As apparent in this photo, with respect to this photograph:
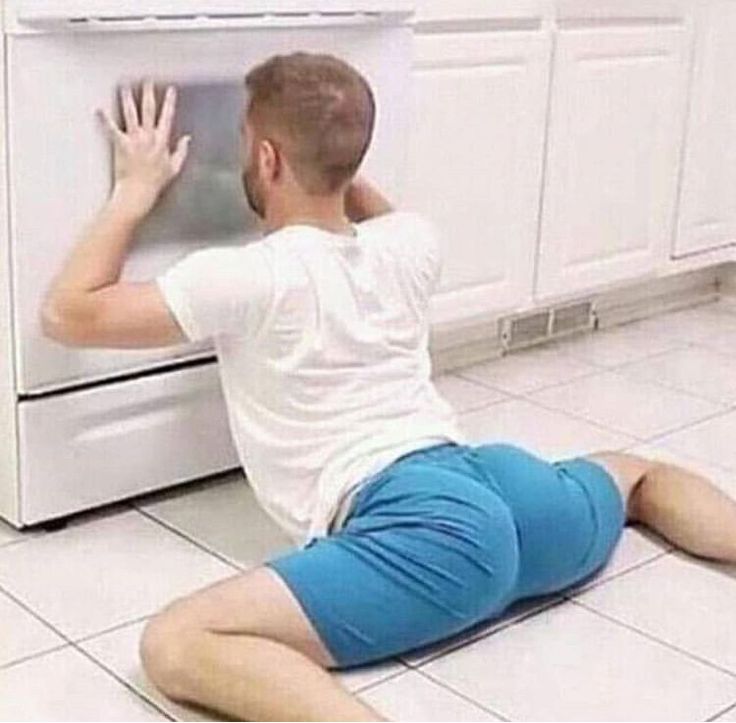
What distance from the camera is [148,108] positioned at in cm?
179

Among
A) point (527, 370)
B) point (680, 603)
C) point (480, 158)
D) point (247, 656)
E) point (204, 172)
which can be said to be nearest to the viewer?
point (247, 656)

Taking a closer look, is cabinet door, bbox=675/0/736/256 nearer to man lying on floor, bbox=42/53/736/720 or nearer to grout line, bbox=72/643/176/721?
man lying on floor, bbox=42/53/736/720

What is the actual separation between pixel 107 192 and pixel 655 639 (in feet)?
2.84

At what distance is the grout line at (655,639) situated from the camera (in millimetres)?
1606

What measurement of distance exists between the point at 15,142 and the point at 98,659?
622 millimetres

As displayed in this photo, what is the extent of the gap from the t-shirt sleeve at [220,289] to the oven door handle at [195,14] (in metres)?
0.32

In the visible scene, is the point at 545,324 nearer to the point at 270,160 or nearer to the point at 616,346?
the point at 616,346

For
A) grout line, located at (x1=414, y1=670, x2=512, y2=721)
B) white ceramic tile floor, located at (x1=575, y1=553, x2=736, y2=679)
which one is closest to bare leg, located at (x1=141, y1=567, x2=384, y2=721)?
grout line, located at (x1=414, y1=670, x2=512, y2=721)

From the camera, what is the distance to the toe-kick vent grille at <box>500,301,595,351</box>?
2838 mm

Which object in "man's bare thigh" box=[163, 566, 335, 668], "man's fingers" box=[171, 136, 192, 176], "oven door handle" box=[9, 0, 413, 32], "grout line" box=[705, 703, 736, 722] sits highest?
"oven door handle" box=[9, 0, 413, 32]

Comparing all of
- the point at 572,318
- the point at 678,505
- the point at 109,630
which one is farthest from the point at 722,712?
the point at 572,318

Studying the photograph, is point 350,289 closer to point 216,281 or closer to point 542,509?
point 216,281

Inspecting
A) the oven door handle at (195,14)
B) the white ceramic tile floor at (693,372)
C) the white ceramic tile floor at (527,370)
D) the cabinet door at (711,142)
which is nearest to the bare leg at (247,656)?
the oven door handle at (195,14)

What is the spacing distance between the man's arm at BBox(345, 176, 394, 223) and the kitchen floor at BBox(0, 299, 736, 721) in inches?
17.4
